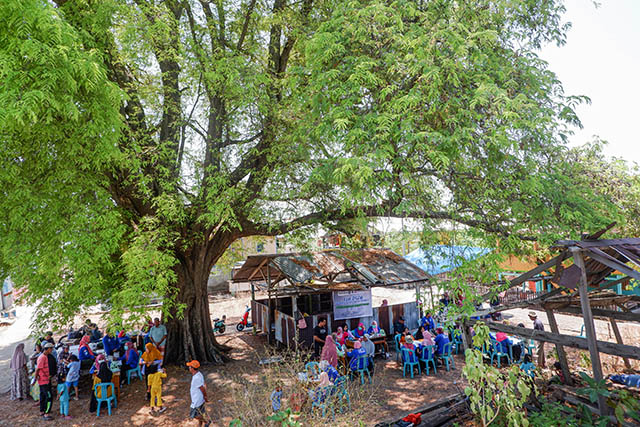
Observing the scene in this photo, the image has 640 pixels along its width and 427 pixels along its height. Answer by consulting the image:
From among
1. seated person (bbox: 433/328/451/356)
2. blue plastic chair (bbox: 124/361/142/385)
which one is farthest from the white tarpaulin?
blue plastic chair (bbox: 124/361/142/385)

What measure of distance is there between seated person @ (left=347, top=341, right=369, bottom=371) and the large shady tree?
11.9ft

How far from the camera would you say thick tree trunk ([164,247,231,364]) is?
1212 centimetres

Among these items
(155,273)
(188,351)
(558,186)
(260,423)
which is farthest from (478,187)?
(188,351)

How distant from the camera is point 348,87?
7785mm

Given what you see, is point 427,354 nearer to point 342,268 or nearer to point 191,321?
point 342,268

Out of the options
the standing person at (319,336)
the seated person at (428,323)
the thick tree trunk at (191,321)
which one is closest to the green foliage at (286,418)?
the standing person at (319,336)

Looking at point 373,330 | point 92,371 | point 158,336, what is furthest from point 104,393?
point 373,330

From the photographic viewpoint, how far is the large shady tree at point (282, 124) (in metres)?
6.81

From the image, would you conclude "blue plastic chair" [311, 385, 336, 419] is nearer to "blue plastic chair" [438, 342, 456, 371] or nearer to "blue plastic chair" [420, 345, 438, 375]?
"blue plastic chair" [420, 345, 438, 375]

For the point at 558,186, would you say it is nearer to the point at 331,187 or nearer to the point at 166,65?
the point at 331,187

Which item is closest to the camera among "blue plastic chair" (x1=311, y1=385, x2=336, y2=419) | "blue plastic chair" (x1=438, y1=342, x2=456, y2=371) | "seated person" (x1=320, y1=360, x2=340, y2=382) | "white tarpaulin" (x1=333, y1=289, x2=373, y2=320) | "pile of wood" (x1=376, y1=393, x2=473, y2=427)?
"blue plastic chair" (x1=311, y1=385, x2=336, y2=419)

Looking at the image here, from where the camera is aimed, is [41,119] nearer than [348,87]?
Yes

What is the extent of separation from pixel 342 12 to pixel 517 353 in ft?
34.8

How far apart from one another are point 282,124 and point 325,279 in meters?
5.77
